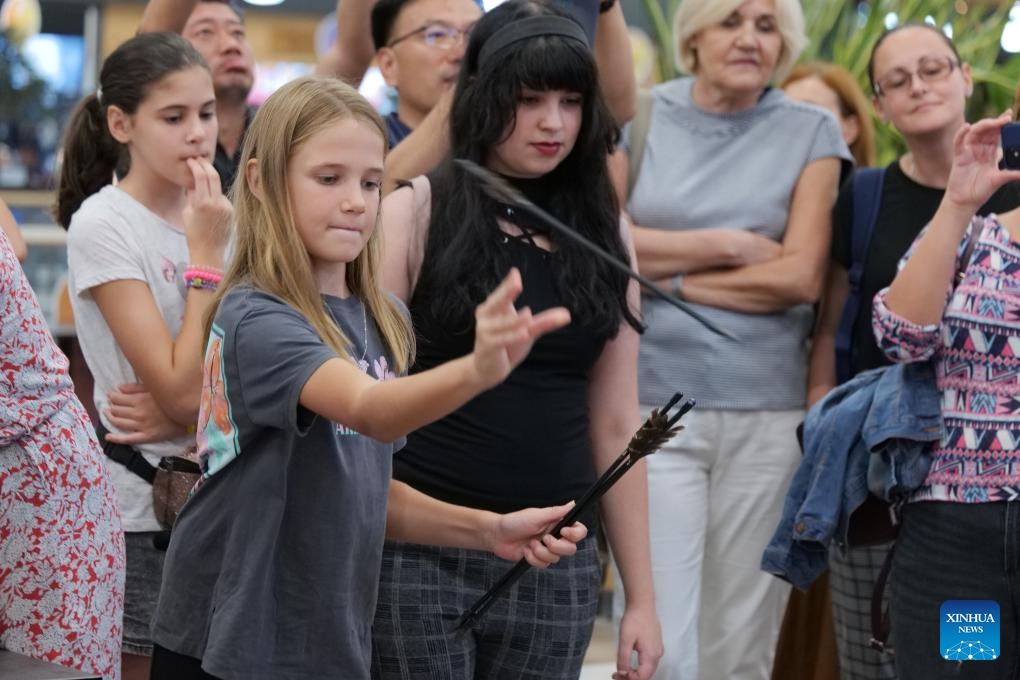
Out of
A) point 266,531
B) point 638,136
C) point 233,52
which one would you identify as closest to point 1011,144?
point 638,136

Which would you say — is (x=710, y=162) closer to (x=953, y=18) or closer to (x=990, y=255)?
(x=990, y=255)

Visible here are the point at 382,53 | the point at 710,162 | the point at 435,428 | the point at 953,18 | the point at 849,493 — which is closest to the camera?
the point at 435,428

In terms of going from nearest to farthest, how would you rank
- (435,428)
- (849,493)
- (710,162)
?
(435,428), (849,493), (710,162)

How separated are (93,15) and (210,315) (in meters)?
12.3

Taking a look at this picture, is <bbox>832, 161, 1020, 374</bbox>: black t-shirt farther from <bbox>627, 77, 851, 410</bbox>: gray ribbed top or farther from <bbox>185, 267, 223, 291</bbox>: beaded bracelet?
<bbox>185, 267, 223, 291</bbox>: beaded bracelet

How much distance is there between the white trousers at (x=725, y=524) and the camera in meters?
3.03

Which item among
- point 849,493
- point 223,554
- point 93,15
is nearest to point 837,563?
point 849,493

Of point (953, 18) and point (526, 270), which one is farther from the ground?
point (953, 18)

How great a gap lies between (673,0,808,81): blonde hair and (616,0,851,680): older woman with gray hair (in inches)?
0.5

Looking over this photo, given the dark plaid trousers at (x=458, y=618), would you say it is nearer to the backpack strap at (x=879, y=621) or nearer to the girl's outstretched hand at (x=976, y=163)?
the backpack strap at (x=879, y=621)

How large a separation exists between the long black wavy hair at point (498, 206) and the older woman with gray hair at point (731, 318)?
821 mm

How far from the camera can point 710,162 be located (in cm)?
323

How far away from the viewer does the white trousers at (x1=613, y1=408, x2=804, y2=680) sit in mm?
3027

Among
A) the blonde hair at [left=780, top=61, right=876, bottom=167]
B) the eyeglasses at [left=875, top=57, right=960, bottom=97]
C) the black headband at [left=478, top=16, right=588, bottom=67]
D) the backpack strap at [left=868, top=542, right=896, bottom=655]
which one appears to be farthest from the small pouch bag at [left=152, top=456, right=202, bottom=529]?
the blonde hair at [left=780, top=61, right=876, bottom=167]
